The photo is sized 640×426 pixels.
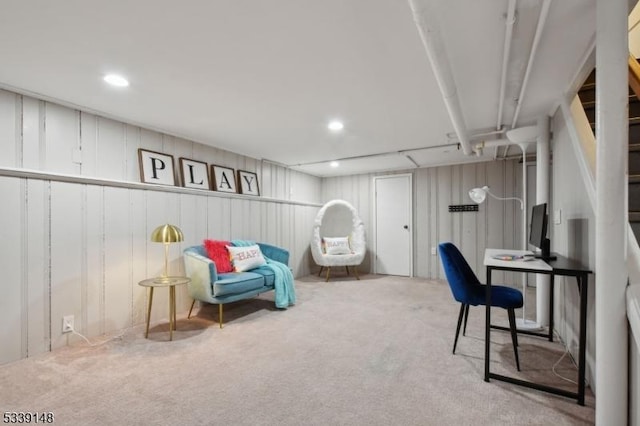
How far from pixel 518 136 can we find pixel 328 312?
2848 mm

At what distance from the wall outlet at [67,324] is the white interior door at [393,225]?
4782 mm

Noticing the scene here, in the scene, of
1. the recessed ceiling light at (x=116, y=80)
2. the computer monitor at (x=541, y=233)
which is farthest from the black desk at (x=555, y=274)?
the recessed ceiling light at (x=116, y=80)

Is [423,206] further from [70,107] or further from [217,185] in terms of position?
[70,107]

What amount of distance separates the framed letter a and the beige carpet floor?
1774mm

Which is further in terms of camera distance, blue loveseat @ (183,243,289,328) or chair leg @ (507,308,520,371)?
blue loveseat @ (183,243,289,328)

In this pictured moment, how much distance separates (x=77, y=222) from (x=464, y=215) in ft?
Result: 17.7

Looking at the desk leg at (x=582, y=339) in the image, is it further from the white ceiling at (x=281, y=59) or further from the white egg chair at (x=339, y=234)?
the white egg chair at (x=339, y=234)

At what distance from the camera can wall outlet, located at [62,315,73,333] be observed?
2523 millimetres

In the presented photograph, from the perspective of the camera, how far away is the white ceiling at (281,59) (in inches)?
59.2

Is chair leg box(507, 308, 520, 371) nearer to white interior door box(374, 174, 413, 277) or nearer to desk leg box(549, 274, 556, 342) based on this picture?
desk leg box(549, 274, 556, 342)

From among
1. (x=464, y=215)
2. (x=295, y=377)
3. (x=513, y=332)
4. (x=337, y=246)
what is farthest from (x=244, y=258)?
(x=464, y=215)

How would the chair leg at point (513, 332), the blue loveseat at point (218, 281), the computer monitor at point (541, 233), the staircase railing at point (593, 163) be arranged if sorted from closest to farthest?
the staircase railing at point (593, 163)
the chair leg at point (513, 332)
the computer monitor at point (541, 233)
the blue loveseat at point (218, 281)

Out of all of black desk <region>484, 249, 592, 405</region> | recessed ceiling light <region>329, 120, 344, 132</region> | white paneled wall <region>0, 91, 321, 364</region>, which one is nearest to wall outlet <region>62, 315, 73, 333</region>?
white paneled wall <region>0, 91, 321, 364</region>

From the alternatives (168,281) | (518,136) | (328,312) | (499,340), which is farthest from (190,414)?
(518,136)
